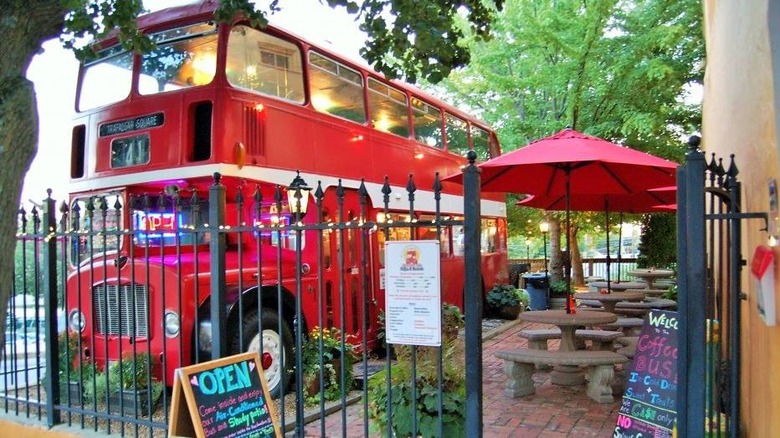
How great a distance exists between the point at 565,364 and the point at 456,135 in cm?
742

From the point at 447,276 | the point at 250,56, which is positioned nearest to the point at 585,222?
the point at 447,276

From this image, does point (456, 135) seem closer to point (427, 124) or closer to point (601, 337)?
point (427, 124)

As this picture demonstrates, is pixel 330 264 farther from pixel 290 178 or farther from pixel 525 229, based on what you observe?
pixel 525 229

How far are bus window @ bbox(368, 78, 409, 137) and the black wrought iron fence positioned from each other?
1.41m

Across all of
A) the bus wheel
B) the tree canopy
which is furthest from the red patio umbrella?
the tree canopy

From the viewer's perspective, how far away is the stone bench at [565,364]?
595 cm

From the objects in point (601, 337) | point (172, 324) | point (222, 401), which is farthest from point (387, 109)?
point (222, 401)

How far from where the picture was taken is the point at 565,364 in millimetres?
5918

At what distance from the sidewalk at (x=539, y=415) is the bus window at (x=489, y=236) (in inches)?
271

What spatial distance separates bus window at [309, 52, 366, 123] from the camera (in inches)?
320

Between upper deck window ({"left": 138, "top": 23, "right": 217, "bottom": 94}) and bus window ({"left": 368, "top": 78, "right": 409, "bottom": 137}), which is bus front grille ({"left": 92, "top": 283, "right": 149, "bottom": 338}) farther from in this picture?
bus window ({"left": 368, "top": 78, "right": 409, "bottom": 137})

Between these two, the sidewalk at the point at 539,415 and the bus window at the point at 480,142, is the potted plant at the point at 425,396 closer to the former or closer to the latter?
the sidewalk at the point at 539,415

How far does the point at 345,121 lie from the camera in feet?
28.3

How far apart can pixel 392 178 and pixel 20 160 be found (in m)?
6.21
